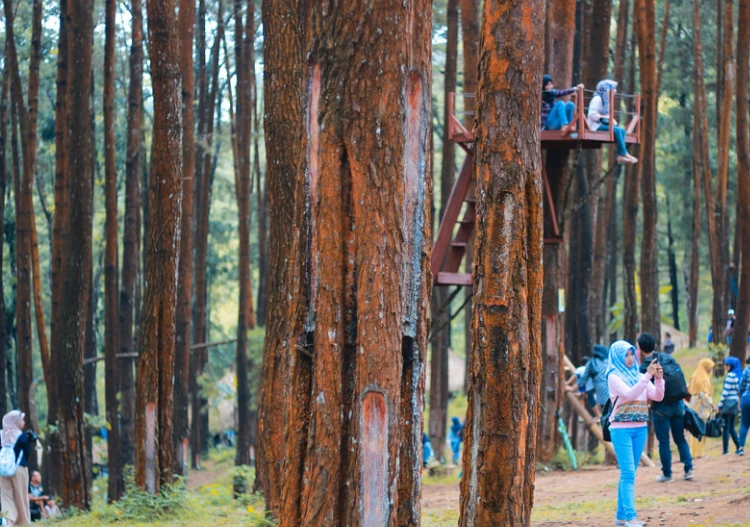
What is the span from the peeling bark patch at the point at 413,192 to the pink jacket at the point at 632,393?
3.56m

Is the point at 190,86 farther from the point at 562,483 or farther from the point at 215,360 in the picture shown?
the point at 215,360

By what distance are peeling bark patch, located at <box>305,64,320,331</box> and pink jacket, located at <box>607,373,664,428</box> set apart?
13.0 ft

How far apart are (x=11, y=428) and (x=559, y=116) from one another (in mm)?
9102

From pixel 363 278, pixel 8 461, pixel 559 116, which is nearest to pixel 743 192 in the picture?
pixel 559 116

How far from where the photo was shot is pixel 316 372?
5.74 m

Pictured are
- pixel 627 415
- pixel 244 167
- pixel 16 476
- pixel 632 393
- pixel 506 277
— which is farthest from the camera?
pixel 244 167

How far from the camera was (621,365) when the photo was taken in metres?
8.87

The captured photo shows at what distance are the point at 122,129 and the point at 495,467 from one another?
2740 cm

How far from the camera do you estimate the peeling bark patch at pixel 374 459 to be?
18.4 feet

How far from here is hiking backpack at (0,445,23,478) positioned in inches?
534


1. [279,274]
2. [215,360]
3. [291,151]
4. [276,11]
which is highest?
[276,11]

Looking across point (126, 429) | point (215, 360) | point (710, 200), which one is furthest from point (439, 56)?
point (215, 360)

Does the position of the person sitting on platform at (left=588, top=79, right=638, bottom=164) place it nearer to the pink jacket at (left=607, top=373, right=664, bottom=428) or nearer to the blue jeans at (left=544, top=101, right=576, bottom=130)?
the blue jeans at (left=544, top=101, right=576, bottom=130)

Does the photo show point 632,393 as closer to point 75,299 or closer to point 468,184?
point 468,184
